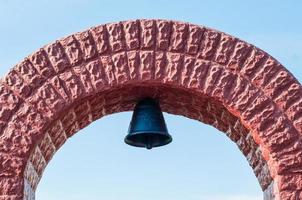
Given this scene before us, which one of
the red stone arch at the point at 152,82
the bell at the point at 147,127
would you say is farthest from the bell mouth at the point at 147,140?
the red stone arch at the point at 152,82

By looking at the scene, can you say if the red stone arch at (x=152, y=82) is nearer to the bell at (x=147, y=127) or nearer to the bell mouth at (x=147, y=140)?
the bell at (x=147, y=127)

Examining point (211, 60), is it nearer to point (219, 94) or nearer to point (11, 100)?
point (219, 94)

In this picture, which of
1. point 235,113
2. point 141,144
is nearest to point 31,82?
point 141,144

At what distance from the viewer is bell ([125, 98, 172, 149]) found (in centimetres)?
591

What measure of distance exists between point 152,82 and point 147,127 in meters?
0.47

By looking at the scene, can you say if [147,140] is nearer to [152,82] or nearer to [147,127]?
[147,127]

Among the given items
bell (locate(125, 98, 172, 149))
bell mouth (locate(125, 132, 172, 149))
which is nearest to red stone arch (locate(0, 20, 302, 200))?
bell (locate(125, 98, 172, 149))

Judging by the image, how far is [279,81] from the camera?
5586 millimetres

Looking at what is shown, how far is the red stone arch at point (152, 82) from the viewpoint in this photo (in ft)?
18.0

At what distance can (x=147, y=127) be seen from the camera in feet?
19.3

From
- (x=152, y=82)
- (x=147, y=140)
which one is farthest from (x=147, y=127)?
(x=152, y=82)

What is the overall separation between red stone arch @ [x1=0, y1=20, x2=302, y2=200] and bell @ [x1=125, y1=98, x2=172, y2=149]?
32cm

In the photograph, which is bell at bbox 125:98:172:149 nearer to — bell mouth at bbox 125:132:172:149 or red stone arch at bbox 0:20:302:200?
bell mouth at bbox 125:132:172:149

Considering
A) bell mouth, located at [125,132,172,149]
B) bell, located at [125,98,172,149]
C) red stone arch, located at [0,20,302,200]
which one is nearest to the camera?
red stone arch, located at [0,20,302,200]
